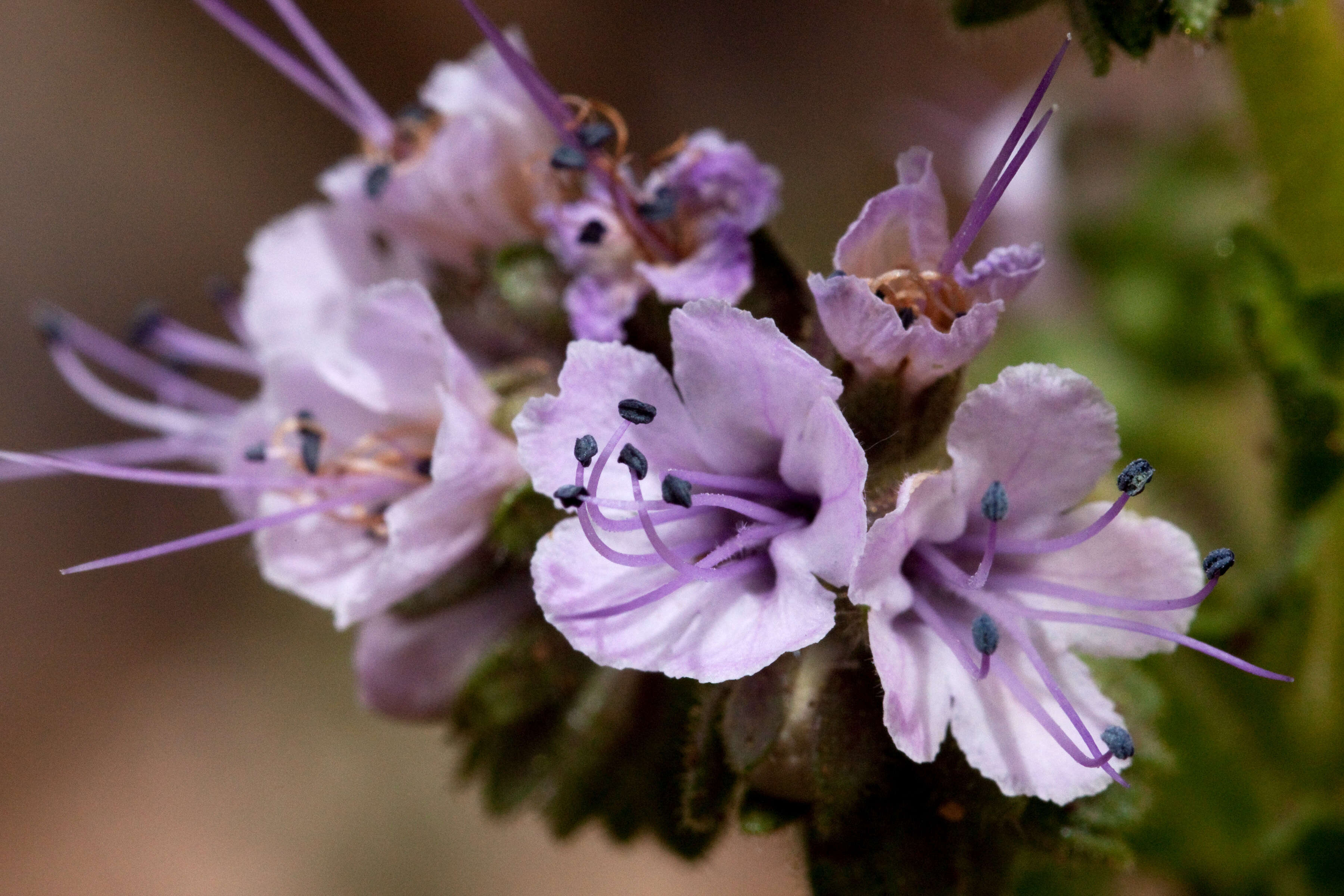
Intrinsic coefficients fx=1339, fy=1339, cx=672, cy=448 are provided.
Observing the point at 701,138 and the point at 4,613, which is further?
the point at 4,613

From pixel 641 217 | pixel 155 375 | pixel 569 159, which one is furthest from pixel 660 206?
pixel 155 375

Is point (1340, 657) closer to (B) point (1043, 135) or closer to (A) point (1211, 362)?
(A) point (1211, 362)

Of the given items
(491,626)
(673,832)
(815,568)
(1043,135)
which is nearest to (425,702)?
(491,626)

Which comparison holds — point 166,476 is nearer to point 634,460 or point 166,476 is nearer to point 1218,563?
point 634,460

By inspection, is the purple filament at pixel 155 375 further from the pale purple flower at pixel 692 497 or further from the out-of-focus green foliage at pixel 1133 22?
the out-of-focus green foliage at pixel 1133 22

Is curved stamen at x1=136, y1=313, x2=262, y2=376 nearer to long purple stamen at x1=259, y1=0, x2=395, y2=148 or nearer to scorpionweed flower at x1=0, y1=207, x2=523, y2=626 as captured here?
scorpionweed flower at x1=0, y1=207, x2=523, y2=626

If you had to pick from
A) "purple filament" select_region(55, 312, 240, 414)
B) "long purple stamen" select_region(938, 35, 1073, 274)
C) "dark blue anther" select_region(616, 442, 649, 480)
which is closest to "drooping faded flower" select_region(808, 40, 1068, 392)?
"long purple stamen" select_region(938, 35, 1073, 274)
